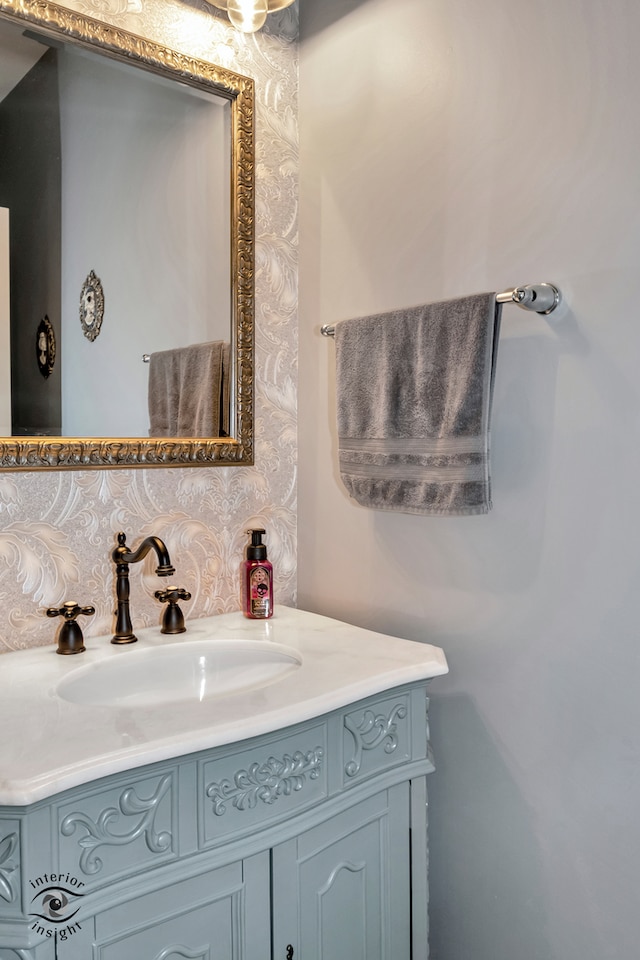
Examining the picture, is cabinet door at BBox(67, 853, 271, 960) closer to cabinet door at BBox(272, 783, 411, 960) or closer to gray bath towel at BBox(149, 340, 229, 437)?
cabinet door at BBox(272, 783, 411, 960)

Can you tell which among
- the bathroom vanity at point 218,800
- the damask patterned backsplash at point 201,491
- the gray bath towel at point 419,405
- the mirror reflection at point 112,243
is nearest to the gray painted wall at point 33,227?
the mirror reflection at point 112,243

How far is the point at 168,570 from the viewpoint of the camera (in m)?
1.30

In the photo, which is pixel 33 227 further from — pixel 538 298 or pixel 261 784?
pixel 261 784

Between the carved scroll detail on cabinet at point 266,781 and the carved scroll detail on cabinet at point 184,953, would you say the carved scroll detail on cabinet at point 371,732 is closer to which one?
the carved scroll detail on cabinet at point 266,781

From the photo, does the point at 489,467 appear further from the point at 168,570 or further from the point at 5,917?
the point at 5,917

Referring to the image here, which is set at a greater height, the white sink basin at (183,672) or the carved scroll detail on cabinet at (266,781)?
the white sink basin at (183,672)

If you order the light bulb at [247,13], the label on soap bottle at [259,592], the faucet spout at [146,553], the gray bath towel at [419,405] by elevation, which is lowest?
the label on soap bottle at [259,592]

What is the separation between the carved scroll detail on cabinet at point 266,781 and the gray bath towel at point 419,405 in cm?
48

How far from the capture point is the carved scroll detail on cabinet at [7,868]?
824 mm

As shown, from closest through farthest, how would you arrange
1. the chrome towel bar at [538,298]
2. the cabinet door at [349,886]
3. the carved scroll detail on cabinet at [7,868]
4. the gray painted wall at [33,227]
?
the carved scroll detail on cabinet at [7,868], the cabinet door at [349,886], the chrome towel bar at [538,298], the gray painted wall at [33,227]

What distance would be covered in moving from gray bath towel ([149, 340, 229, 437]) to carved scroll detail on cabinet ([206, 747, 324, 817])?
0.73 meters

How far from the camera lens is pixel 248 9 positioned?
4.72ft

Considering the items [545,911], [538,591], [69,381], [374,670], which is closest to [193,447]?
[69,381]

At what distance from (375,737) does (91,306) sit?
943mm
